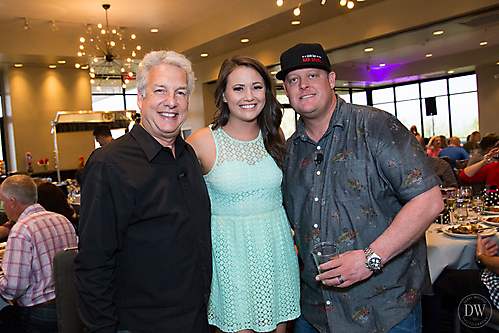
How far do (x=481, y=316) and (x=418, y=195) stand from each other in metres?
1.42

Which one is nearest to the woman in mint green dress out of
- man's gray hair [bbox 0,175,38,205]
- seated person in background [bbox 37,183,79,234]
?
man's gray hair [bbox 0,175,38,205]

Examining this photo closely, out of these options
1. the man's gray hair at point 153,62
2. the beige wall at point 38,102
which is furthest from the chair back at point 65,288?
the beige wall at point 38,102

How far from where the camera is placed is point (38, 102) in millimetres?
11148

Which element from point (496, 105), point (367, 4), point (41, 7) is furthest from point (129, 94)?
point (496, 105)

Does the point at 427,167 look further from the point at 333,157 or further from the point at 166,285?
the point at 166,285

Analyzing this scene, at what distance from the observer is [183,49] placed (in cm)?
979

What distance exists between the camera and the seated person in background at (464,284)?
238 cm

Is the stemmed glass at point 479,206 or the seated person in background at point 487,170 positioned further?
the seated person in background at point 487,170

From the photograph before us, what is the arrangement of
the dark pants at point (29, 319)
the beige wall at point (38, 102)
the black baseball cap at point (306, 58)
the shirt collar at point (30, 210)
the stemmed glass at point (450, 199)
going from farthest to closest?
1. the beige wall at point (38, 102)
2. the stemmed glass at point (450, 199)
3. the shirt collar at point (30, 210)
4. the dark pants at point (29, 319)
5. the black baseball cap at point (306, 58)

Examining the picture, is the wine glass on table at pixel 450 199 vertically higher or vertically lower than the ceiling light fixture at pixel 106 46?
lower

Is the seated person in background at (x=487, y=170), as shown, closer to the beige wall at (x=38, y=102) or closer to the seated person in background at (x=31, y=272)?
the seated person in background at (x=31, y=272)

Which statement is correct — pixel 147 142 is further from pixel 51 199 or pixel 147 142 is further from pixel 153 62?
pixel 51 199

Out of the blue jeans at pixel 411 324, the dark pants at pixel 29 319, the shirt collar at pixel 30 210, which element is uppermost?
the shirt collar at pixel 30 210

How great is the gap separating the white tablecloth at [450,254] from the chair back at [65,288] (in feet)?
7.64
